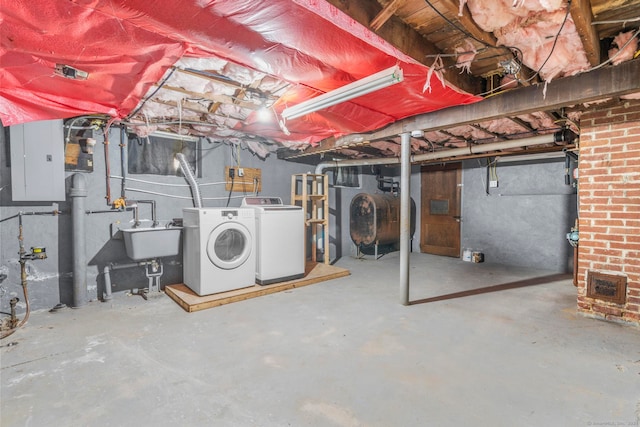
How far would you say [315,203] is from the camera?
5328 mm

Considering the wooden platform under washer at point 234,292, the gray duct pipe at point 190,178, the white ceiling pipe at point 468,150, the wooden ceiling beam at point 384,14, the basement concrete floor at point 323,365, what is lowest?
the basement concrete floor at point 323,365

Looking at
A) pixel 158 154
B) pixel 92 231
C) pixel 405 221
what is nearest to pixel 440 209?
pixel 405 221

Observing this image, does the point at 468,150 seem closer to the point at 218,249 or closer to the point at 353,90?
the point at 353,90

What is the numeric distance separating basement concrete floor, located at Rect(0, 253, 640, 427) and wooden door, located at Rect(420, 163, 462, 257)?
2951 millimetres

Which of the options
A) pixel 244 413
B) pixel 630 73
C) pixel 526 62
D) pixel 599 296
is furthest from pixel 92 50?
pixel 599 296

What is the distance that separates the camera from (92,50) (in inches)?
71.4

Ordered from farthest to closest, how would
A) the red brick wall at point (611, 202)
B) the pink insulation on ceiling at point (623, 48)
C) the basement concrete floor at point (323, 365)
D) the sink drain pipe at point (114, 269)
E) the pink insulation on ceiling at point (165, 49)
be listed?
the sink drain pipe at point (114, 269)
the red brick wall at point (611, 202)
the pink insulation on ceiling at point (623, 48)
the basement concrete floor at point (323, 365)
the pink insulation on ceiling at point (165, 49)

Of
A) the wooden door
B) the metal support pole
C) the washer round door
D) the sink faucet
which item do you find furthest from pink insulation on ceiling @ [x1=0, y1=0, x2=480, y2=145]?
the wooden door

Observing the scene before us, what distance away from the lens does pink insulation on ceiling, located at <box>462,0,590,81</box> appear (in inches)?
61.0

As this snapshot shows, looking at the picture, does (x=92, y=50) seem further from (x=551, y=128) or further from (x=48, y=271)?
(x=551, y=128)

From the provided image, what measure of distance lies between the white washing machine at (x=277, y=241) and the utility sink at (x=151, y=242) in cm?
97

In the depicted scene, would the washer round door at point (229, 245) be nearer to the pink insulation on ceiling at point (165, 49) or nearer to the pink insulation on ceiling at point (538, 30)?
the pink insulation on ceiling at point (165, 49)

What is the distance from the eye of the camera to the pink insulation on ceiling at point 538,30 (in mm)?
1549

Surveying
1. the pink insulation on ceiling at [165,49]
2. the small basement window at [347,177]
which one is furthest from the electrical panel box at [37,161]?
the small basement window at [347,177]
